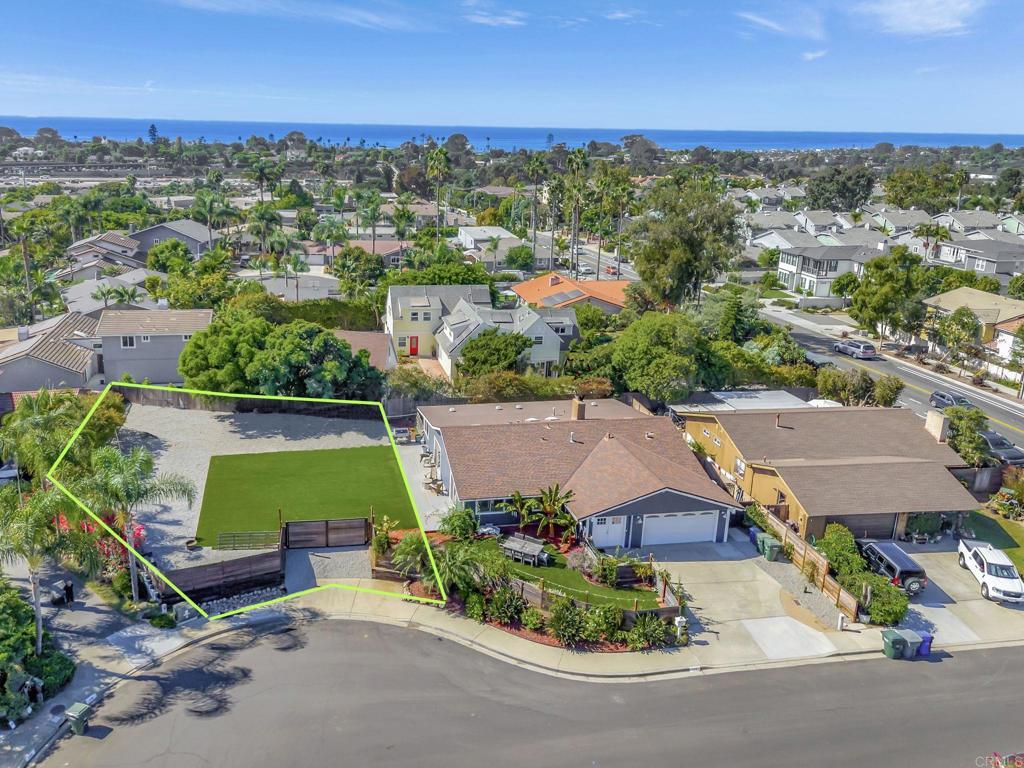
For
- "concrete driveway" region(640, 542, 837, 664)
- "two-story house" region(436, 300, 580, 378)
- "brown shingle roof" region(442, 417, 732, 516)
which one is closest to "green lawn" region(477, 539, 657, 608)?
"concrete driveway" region(640, 542, 837, 664)

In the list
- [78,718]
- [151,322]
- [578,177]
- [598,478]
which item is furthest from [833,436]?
[578,177]

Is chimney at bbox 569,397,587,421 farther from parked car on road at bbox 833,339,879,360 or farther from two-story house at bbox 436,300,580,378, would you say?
parked car on road at bbox 833,339,879,360

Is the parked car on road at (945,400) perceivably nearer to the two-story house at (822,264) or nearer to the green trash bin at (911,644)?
the green trash bin at (911,644)

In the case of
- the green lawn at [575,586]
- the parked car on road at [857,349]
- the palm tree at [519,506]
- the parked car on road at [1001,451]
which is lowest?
the green lawn at [575,586]

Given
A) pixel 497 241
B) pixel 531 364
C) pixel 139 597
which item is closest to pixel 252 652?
pixel 139 597

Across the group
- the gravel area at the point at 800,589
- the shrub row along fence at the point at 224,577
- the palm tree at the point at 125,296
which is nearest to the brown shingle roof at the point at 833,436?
the gravel area at the point at 800,589

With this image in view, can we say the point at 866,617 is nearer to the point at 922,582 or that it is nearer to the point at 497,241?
the point at 922,582
